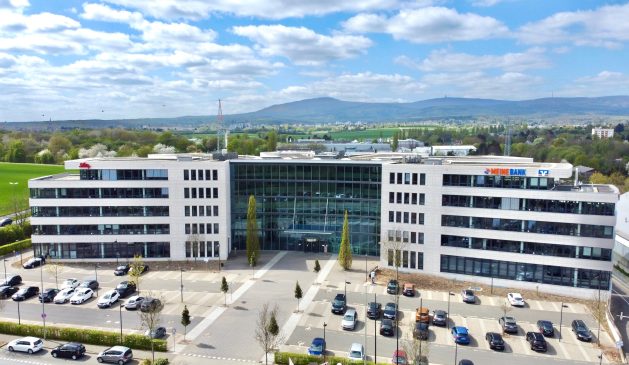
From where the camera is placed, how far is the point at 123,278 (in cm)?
6197

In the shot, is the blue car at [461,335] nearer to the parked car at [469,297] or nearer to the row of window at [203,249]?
the parked car at [469,297]

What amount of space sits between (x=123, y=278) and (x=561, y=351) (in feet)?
167

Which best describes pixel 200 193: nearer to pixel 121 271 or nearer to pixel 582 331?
pixel 121 271

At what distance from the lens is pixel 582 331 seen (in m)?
44.4

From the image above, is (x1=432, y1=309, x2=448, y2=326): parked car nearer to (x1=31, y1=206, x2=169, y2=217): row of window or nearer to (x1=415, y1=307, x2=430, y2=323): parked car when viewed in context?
(x1=415, y1=307, x2=430, y2=323): parked car

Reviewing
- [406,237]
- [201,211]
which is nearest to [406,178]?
[406,237]

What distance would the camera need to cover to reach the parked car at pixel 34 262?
216ft

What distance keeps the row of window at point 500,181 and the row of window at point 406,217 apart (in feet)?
18.2

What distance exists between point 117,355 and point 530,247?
46.7 metres

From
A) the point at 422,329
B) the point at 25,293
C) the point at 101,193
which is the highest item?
the point at 101,193

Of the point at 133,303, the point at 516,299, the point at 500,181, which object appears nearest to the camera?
the point at 133,303

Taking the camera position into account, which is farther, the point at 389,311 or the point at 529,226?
the point at 529,226

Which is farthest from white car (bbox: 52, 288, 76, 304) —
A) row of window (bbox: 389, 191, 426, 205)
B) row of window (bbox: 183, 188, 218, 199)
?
row of window (bbox: 389, 191, 426, 205)

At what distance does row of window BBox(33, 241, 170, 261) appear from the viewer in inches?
2699
